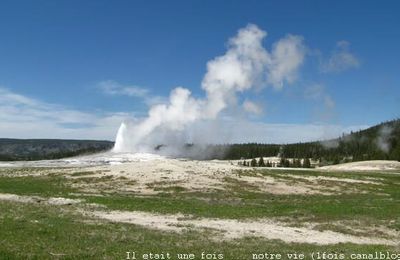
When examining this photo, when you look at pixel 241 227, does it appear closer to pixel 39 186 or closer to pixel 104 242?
pixel 104 242

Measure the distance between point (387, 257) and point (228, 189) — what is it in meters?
33.5

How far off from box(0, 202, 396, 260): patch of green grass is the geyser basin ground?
0.13ft

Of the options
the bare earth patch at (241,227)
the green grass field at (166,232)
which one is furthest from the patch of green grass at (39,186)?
the bare earth patch at (241,227)

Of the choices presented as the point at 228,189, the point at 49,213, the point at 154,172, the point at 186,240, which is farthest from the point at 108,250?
the point at 154,172

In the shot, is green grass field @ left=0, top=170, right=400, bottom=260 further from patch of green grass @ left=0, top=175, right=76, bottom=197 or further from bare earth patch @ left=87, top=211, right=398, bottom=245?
bare earth patch @ left=87, top=211, right=398, bottom=245

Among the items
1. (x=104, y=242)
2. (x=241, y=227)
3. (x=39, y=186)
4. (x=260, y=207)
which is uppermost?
(x=39, y=186)

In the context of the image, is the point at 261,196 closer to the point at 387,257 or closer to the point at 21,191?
the point at 21,191

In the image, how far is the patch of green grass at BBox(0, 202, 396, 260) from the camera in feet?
57.7

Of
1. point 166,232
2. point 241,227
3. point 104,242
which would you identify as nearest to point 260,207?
point 241,227

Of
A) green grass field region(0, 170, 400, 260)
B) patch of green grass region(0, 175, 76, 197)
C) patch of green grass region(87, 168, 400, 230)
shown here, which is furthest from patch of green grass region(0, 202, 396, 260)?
patch of green grass region(0, 175, 76, 197)

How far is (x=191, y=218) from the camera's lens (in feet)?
103

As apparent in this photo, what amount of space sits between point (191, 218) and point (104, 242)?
11533 millimetres

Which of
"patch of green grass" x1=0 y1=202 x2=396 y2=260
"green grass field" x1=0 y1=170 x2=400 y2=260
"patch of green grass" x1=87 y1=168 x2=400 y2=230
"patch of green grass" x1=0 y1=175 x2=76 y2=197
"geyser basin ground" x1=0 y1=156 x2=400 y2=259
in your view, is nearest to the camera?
"patch of green grass" x1=0 y1=202 x2=396 y2=260

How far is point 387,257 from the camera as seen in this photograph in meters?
19.7
